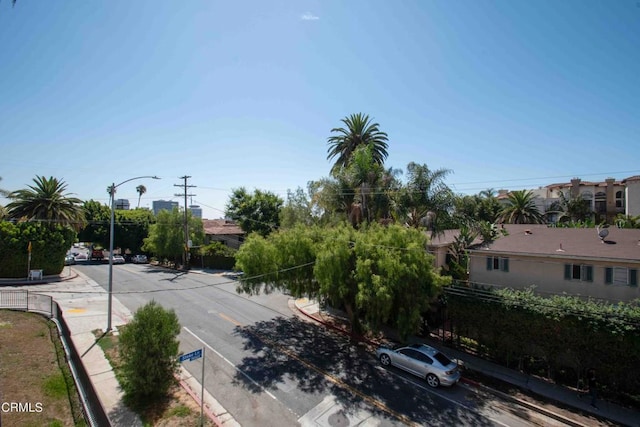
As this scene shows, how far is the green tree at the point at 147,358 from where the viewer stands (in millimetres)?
13031

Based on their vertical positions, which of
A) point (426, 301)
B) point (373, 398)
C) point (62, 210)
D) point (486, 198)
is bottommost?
point (373, 398)

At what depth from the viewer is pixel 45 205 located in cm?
3706

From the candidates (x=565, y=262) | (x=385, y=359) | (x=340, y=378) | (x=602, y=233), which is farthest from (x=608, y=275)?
(x=340, y=378)

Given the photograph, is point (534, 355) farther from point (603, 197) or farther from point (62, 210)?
point (603, 197)

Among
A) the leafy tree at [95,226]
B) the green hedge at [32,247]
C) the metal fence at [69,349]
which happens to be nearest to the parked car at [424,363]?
the metal fence at [69,349]

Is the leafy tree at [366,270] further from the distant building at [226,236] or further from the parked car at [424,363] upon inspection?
the distant building at [226,236]

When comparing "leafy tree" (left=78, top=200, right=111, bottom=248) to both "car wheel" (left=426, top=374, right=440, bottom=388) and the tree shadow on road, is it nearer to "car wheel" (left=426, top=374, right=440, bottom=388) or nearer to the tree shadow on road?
the tree shadow on road

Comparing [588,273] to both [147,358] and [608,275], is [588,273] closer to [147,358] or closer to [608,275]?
[608,275]

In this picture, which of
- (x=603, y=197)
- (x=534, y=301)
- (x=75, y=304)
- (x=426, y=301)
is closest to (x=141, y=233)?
(x=75, y=304)

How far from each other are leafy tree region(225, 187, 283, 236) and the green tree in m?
33.5

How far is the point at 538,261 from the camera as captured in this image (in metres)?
19.1

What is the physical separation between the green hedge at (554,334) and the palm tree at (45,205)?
41.2m

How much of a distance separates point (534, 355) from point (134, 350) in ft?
59.3

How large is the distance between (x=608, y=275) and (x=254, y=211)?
131 ft
